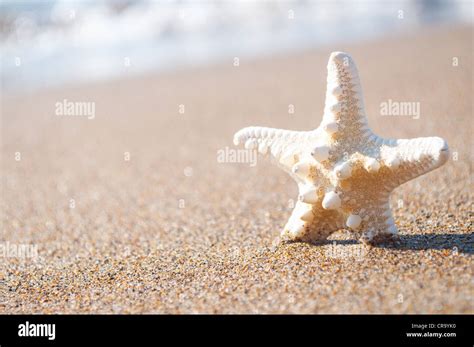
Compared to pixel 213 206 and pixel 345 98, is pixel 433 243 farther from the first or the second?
pixel 213 206

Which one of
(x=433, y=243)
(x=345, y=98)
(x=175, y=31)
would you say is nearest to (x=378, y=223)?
(x=433, y=243)

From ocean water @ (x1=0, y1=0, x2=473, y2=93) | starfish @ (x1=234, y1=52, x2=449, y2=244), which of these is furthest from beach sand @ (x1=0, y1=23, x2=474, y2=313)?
ocean water @ (x1=0, y1=0, x2=473, y2=93)

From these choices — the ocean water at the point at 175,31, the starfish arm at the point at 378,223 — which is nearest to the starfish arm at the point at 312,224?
the starfish arm at the point at 378,223

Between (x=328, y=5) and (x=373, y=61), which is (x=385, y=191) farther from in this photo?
(x=328, y=5)

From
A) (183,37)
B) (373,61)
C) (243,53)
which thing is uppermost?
(183,37)

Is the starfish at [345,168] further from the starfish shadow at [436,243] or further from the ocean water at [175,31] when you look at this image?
the ocean water at [175,31]
